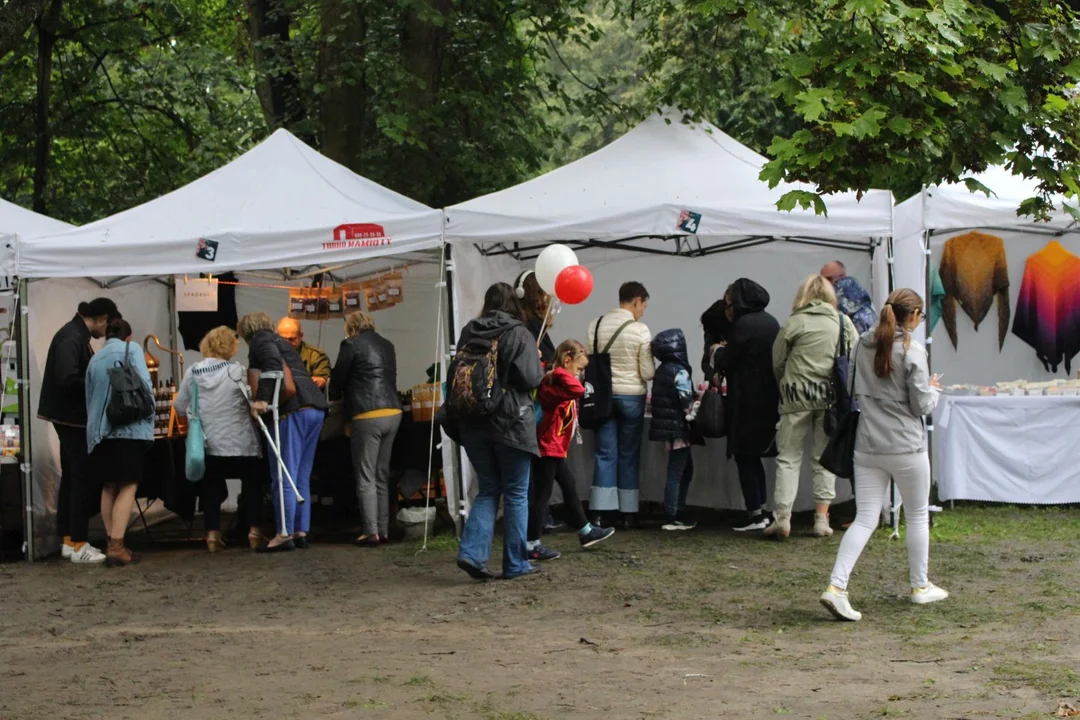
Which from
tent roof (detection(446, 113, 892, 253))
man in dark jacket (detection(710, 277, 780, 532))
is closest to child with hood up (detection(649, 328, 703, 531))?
man in dark jacket (detection(710, 277, 780, 532))

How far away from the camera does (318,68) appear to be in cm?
1400

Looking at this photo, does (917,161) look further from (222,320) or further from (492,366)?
(222,320)

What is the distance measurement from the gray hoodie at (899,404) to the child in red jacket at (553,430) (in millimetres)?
2108

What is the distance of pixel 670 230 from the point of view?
28.9ft

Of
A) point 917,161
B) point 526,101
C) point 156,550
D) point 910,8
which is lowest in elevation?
point 156,550

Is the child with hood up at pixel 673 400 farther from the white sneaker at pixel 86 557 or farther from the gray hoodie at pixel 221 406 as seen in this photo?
the white sneaker at pixel 86 557

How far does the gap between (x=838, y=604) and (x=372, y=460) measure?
4015mm

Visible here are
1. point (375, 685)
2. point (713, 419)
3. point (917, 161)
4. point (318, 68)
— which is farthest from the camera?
point (318, 68)

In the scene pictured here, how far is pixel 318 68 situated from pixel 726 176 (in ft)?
19.5

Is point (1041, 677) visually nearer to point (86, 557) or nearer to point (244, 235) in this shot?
point (244, 235)

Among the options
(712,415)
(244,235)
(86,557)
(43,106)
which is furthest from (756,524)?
(43,106)

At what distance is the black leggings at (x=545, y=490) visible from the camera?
8328mm

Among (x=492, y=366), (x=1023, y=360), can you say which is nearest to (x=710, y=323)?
(x=492, y=366)

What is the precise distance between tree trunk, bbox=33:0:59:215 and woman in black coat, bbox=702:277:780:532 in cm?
903
